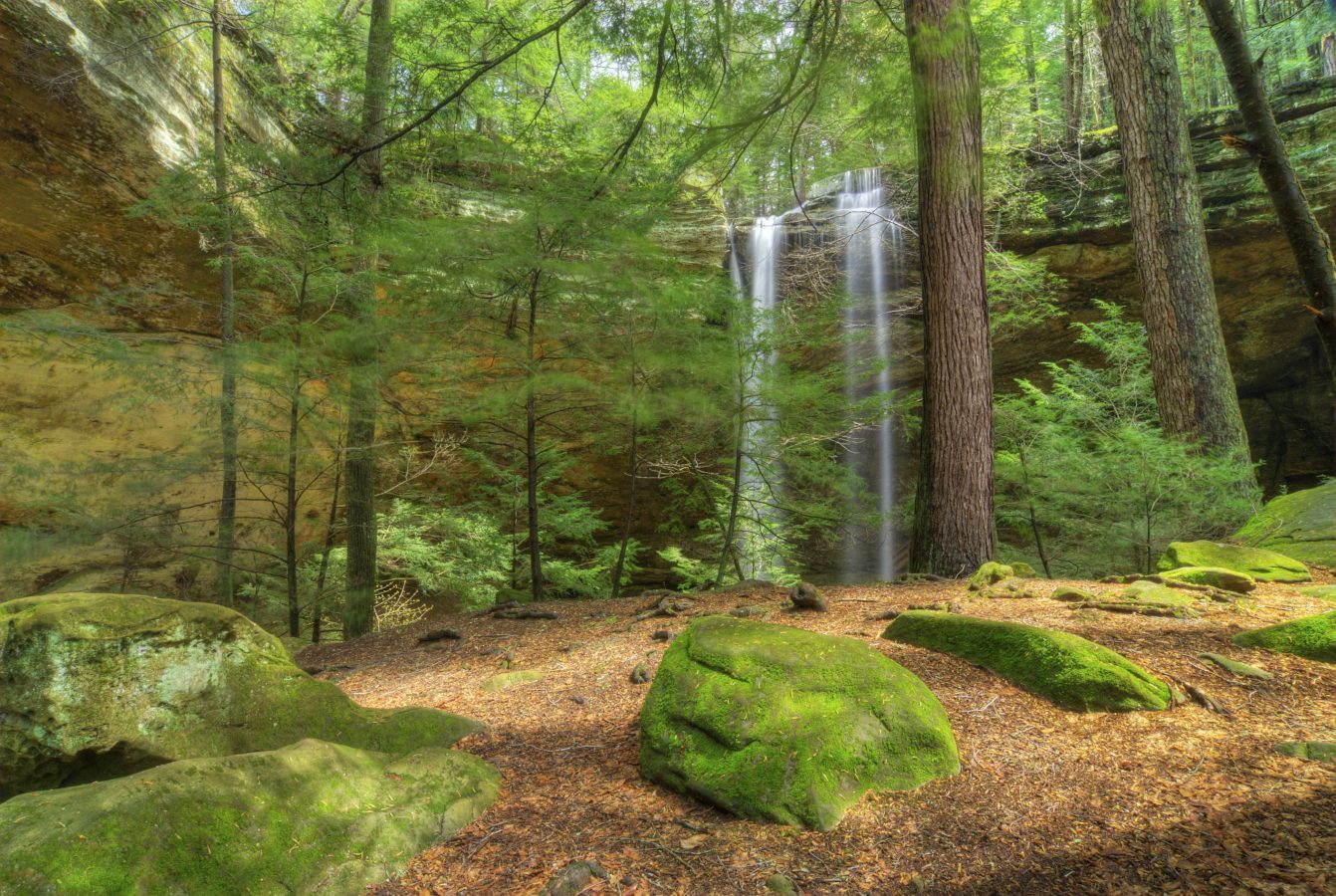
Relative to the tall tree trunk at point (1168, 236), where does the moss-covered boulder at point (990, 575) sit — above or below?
below

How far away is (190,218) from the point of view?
5.62 metres

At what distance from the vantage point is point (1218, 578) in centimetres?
343

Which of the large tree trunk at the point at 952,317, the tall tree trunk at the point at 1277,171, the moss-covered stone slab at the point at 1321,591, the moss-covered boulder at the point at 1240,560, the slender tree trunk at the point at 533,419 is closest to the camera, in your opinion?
the tall tree trunk at the point at 1277,171

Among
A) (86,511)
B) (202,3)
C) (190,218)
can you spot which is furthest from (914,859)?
(202,3)

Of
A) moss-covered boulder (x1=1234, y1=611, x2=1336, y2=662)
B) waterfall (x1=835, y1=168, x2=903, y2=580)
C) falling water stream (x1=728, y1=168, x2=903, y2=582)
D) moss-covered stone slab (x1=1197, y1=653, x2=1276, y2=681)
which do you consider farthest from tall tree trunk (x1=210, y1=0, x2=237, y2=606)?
waterfall (x1=835, y1=168, x2=903, y2=580)

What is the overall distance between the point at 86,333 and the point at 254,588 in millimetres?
3345

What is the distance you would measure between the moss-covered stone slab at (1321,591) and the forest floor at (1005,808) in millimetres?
593

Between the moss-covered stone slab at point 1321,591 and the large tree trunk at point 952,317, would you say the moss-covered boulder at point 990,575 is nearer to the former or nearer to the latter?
the large tree trunk at point 952,317

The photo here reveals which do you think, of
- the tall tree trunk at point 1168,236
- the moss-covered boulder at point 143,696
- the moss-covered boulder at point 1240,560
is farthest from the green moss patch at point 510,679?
the tall tree trunk at point 1168,236

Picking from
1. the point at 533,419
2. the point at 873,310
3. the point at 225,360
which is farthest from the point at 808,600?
the point at 873,310

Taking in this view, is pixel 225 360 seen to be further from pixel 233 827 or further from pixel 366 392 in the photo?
pixel 233 827

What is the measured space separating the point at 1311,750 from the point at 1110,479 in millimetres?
4059

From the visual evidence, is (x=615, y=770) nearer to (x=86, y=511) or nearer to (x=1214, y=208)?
(x=86, y=511)

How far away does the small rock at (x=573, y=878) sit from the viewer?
151 cm
